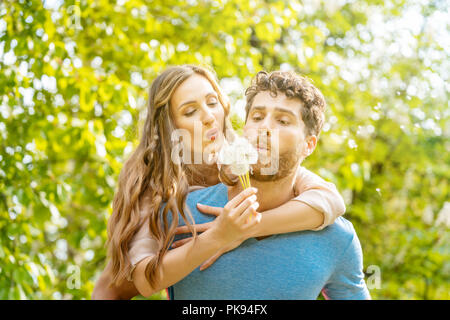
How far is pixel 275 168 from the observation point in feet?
3.05

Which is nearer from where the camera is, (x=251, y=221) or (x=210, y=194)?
(x=251, y=221)

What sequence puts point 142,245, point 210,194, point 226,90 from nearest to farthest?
1. point 142,245
2. point 210,194
3. point 226,90

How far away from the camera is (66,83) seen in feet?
6.17

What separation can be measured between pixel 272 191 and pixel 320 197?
0.11 metres

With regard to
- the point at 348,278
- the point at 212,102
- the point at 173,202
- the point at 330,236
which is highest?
the point at 212,102

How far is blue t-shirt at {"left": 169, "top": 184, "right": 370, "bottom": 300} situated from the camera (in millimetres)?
920

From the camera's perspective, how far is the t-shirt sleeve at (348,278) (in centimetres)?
98

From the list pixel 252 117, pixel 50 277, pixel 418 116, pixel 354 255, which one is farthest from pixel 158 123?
pixel 418 116

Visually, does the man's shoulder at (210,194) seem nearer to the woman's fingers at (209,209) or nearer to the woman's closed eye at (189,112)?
the woman's fingers at (209,209)

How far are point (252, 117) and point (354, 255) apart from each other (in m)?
0.40

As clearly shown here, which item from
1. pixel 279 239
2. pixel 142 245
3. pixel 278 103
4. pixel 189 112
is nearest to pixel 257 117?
pixel 278 103

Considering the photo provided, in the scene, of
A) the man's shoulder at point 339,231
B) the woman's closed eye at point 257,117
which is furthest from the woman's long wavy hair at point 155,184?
the man's shoulder at point 339,231

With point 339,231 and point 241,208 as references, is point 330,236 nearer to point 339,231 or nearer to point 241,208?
point 339,231
